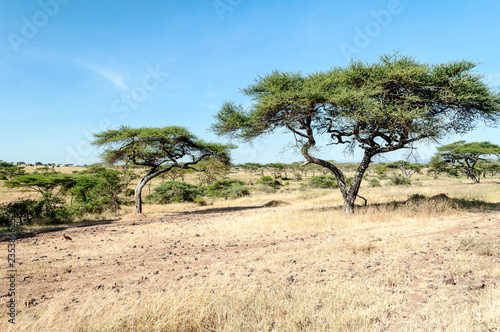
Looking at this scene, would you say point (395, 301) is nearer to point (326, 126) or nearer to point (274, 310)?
point (274, 310)

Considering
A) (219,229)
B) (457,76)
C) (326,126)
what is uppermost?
(457,76)

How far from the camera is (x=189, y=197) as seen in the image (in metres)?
31.7

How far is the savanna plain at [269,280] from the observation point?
10.7 feet

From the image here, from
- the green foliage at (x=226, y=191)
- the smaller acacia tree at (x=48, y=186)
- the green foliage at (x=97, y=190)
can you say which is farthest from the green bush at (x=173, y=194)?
the smaller acacia tree at (x=48, y=186)

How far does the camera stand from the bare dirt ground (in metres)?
4.17

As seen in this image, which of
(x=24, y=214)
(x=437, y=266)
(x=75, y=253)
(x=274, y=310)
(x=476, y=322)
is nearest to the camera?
(x=476, y=322)

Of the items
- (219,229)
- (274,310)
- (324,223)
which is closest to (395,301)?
(274,310)

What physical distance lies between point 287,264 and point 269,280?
3.36 feet

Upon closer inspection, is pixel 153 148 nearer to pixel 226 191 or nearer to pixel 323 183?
pixel 226 191

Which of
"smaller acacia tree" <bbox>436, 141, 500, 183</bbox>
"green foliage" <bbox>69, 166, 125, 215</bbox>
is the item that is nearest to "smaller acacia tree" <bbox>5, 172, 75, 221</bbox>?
"green foliage" <bbox>69, 166, 125, 215</bbox>

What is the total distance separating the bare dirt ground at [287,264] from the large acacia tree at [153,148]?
27.1 ft

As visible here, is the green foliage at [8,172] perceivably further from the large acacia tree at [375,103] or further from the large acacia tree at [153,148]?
the large acacia tree at [375,103]

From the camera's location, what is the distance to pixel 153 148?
17734mm

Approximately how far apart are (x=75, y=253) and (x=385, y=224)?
1054cm
